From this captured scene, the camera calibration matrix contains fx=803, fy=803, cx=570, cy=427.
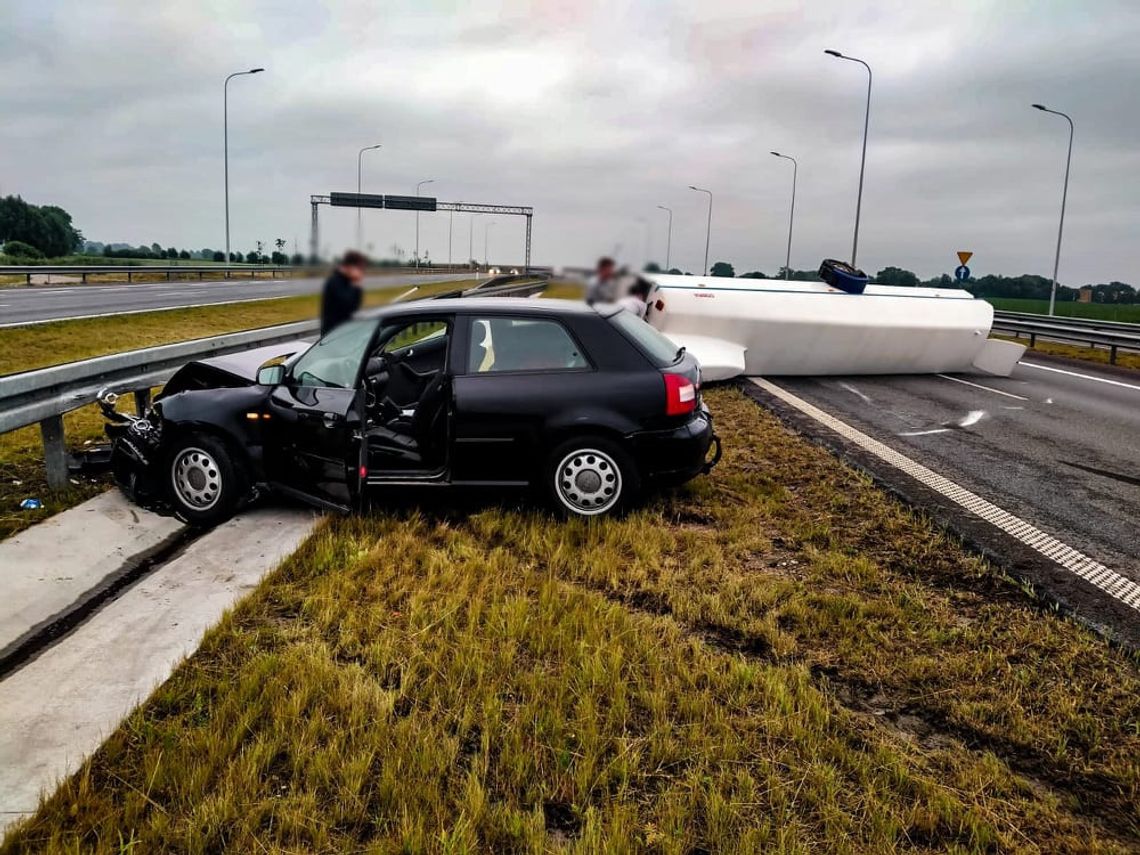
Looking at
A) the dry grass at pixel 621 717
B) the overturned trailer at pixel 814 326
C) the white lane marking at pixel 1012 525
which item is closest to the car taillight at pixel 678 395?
the dry grass at pixel 621 717

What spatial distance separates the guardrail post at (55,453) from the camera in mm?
5652

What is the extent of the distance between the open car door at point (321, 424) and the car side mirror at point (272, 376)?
Result: 50 millimetres

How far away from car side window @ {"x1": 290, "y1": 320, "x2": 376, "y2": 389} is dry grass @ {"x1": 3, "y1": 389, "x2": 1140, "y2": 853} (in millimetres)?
1073

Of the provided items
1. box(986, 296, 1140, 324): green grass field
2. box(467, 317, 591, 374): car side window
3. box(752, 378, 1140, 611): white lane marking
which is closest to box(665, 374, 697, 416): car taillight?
box(467, 317, 591, 374): car side window

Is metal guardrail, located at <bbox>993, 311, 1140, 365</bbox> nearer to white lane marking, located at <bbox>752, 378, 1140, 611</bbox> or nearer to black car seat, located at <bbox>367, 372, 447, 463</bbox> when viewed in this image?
white lane marking, located at <bbox>752, 378, 1140, 611</bbox>

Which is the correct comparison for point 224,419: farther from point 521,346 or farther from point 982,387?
point 982,387

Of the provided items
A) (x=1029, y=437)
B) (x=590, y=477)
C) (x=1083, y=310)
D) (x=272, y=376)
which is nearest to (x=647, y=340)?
(x=590, y=477)

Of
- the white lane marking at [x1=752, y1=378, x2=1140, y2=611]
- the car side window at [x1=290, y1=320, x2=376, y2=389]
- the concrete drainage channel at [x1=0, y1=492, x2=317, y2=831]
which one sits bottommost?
the concrete drainage channel at [x1=0, y1=492, x2=317, y2=831]

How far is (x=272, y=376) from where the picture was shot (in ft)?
17.1

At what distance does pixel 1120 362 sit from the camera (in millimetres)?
17594

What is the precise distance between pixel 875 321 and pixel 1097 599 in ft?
26.8

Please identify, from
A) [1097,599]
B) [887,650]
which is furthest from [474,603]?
[1097,599]

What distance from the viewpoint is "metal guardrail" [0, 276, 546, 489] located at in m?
5.09

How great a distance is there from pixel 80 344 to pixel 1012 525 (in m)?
12.8
